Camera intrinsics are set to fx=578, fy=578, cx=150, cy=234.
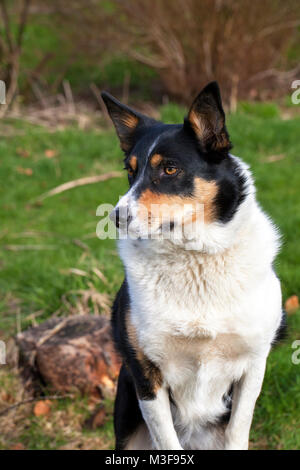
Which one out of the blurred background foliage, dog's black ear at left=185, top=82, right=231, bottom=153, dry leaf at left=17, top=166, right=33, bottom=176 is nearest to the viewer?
dog's black ear at left=185, top=82, right=231, bottom=153

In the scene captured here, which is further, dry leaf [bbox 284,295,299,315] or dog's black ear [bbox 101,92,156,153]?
dry leaf [bbox 284,295,299,315]

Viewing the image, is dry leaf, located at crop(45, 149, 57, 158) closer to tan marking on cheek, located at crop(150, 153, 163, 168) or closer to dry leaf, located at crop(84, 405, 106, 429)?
dry leaf, located at crop(84, 405, 106, 429)

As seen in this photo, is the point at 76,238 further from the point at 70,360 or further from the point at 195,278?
the point at 195,278

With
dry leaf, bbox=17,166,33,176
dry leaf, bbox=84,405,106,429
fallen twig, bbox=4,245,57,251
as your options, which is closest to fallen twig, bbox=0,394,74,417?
dry leaf, bbox=84,405,106,429

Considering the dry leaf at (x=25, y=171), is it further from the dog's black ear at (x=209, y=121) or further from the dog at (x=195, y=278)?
the dog's black ear at (x=209, y=121)

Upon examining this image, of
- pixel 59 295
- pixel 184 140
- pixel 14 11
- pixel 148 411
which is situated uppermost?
pixel 14 11

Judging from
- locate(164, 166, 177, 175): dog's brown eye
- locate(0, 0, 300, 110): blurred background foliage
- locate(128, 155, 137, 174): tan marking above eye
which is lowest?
locate(164, 166, 177, 175): dog's brown eye

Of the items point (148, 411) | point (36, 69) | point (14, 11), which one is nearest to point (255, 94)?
point (36, 69)

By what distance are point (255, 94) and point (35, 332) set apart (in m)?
6.37

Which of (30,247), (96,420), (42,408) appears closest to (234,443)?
(96,420)

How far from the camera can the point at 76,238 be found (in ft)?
17.2

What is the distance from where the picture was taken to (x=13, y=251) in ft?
16.6

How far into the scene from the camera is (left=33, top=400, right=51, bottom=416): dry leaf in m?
3.24

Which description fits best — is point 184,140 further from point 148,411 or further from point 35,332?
point 35,332
